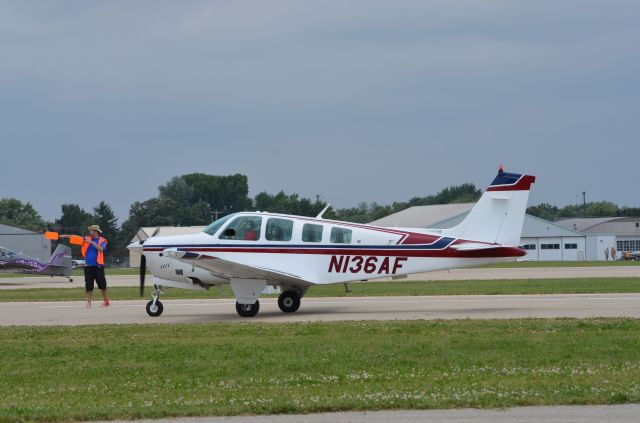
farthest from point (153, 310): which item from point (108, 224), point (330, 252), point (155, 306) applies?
point (108, 224)

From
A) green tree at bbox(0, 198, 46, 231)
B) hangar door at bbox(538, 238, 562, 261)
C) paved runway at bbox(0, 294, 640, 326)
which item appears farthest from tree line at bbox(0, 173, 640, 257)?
paved runway at bbox(0, 294, 640, 326)

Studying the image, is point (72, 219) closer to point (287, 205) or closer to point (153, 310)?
point (287, 205)

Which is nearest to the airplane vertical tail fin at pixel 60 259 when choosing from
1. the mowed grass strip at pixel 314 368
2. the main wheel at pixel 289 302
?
the main wheel at pixel 289 302

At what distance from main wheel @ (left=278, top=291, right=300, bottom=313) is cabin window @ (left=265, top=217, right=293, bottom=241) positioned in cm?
154

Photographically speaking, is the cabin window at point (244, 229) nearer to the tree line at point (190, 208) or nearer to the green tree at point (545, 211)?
the tree line at point (190, 208)

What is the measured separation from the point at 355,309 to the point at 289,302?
1729 millimetres

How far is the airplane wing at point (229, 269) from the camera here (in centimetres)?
1870

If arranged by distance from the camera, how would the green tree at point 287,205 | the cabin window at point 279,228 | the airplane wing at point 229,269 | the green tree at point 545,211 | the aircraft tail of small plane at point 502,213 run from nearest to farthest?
1. the airplane wing at point 229,269
2. the aircraft tail of small plane at point 502,213
3. the cabin window at point 279,228
4. the green tree at point 287,205
5. the green tree at point 545,211

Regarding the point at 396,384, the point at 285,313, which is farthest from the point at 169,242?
the point at 396,384

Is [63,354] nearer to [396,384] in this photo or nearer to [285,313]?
[396,384]

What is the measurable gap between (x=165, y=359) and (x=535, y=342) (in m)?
5.34

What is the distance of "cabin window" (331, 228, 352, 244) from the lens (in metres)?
20.0

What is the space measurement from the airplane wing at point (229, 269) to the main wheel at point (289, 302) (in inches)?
33.1

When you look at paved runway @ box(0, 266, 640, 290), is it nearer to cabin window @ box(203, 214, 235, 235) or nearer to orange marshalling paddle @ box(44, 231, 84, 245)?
orange marshalling paddle @ box(44, 231, 84, 245)
